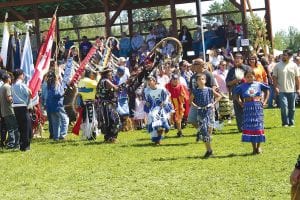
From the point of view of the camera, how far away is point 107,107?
1314 centimetres

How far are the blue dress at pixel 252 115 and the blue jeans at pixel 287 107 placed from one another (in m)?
3.48

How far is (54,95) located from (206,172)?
21.3 feet

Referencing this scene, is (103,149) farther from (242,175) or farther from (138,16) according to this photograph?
(138,16)

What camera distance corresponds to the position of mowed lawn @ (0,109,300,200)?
7.72 m

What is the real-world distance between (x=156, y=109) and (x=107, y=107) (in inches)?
51.6

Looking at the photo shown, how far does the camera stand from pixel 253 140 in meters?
9.90

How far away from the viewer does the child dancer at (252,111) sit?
32.6 feet

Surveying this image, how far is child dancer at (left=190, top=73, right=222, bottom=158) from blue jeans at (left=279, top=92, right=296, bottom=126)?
3.72 m

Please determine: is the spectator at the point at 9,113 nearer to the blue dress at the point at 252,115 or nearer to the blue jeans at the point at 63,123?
the blue jeans at the point at 63,123

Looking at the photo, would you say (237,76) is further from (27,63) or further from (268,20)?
(268,20)

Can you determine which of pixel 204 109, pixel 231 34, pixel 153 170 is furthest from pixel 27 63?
pixel 231 34

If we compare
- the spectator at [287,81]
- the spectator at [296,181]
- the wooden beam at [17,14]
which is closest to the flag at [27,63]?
the spectator at [287,81]

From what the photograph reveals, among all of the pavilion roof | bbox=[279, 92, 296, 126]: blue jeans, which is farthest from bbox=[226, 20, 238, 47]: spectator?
bbox=[279, 92, 296, 126]: blue jeans

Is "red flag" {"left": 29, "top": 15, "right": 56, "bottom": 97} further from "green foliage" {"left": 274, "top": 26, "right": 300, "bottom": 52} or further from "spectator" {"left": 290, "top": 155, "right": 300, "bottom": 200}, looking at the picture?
"green foliage" {"left": 274, "top": 26, "right": 300, "bottom": 52}
